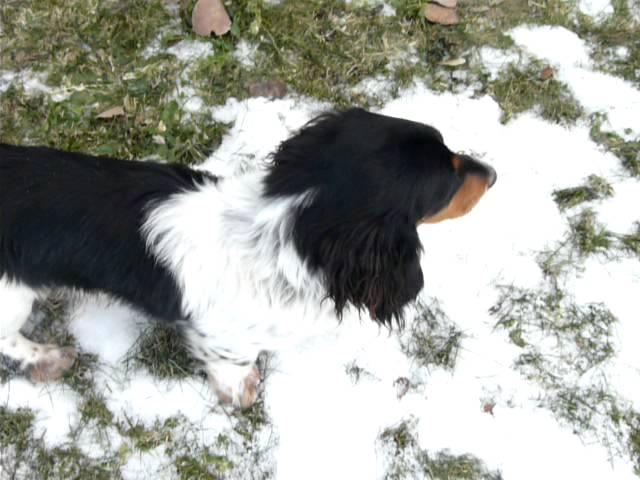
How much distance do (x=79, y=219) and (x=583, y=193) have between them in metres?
2.69

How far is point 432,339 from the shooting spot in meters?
3.31

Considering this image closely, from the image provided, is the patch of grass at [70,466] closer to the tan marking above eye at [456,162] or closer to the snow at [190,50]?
the tan marking above eye at [456,162]

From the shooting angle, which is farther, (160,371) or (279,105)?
(279,105)

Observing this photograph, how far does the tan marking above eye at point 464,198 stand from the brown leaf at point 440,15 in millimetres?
1656

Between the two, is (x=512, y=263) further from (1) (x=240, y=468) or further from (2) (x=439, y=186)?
(1) (x=240, y=468)

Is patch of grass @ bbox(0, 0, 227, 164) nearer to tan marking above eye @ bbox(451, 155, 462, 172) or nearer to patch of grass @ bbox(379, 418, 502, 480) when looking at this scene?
tan marking above eye @ bbox(451, 155, 462, 172)

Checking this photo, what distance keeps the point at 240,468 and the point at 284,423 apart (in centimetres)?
31

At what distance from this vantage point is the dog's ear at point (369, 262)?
2195mm

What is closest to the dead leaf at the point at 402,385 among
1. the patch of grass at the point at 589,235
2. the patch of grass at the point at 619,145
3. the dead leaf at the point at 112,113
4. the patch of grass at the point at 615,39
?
the patch of grass at the point at 589,235

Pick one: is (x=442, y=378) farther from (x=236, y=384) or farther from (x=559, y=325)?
(x=236, y=384)

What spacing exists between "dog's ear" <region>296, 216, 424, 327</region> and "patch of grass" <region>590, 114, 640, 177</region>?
1890 millimetres

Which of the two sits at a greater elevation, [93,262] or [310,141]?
[310,141]

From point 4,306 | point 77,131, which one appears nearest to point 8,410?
point 4,306

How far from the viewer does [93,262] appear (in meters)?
2.48
